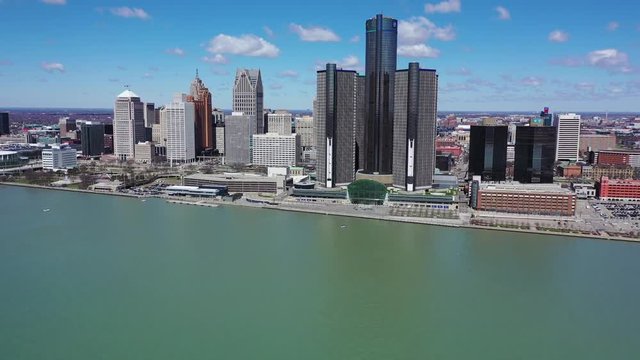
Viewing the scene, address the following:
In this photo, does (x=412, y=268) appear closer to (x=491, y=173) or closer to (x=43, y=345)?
(x=43, y=345)

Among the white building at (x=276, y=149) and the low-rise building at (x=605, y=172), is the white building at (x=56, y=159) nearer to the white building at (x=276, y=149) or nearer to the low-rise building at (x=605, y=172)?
the white building at (x=276, y=149)

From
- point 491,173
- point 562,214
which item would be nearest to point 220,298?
point 562,214

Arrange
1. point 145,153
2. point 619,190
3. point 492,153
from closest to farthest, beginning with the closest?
point 619,190
point 492,153
point 145,153

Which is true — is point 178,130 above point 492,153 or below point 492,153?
above

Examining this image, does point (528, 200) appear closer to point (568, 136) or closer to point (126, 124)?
point (568, 136)

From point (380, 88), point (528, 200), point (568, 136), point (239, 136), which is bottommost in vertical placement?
point (528, 200)

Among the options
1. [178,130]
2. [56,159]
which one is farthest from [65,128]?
[178,130]

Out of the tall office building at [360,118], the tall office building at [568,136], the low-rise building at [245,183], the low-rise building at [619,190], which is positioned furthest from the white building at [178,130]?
the low-rise building at [619,190]
